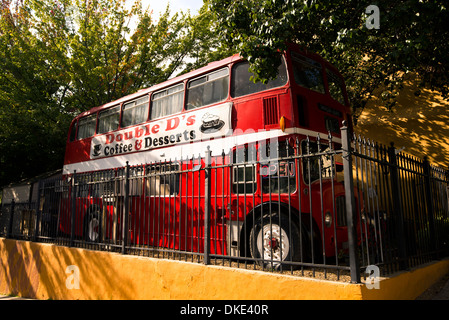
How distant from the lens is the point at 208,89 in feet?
24.5

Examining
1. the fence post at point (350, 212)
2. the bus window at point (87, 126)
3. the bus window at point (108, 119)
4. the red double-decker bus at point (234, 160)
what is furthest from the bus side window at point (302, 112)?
the bus window at point (87, 126)

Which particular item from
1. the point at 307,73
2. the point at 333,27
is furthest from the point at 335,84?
the point at 307,73

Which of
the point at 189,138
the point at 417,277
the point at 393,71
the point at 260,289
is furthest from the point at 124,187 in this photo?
the point at 393,71

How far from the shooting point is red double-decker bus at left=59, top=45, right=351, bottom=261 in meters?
5.33

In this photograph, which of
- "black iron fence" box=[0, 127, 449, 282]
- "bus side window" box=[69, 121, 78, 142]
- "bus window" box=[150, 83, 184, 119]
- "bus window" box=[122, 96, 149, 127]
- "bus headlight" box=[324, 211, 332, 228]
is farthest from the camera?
"bus side window" box=[69, 121, 78, 142]

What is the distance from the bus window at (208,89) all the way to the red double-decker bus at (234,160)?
3cm

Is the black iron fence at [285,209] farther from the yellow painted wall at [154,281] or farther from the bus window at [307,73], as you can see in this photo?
the bus window at [307,73]

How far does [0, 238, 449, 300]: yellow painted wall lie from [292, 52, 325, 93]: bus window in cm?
381

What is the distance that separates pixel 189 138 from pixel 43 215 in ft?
13.8

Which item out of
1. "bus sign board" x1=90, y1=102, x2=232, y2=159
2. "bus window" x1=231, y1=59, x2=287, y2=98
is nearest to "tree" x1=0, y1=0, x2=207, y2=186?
"bus sign board" x1=90, y1=102, x2=232, y2=159

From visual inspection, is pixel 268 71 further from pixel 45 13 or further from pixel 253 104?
pixel 45 13

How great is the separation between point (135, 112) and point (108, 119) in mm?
1568

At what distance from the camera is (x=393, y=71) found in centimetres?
988

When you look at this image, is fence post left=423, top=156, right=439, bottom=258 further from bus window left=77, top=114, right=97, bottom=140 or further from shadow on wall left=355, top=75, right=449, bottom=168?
bus window left=77, top=114, right=97, bottom=140
